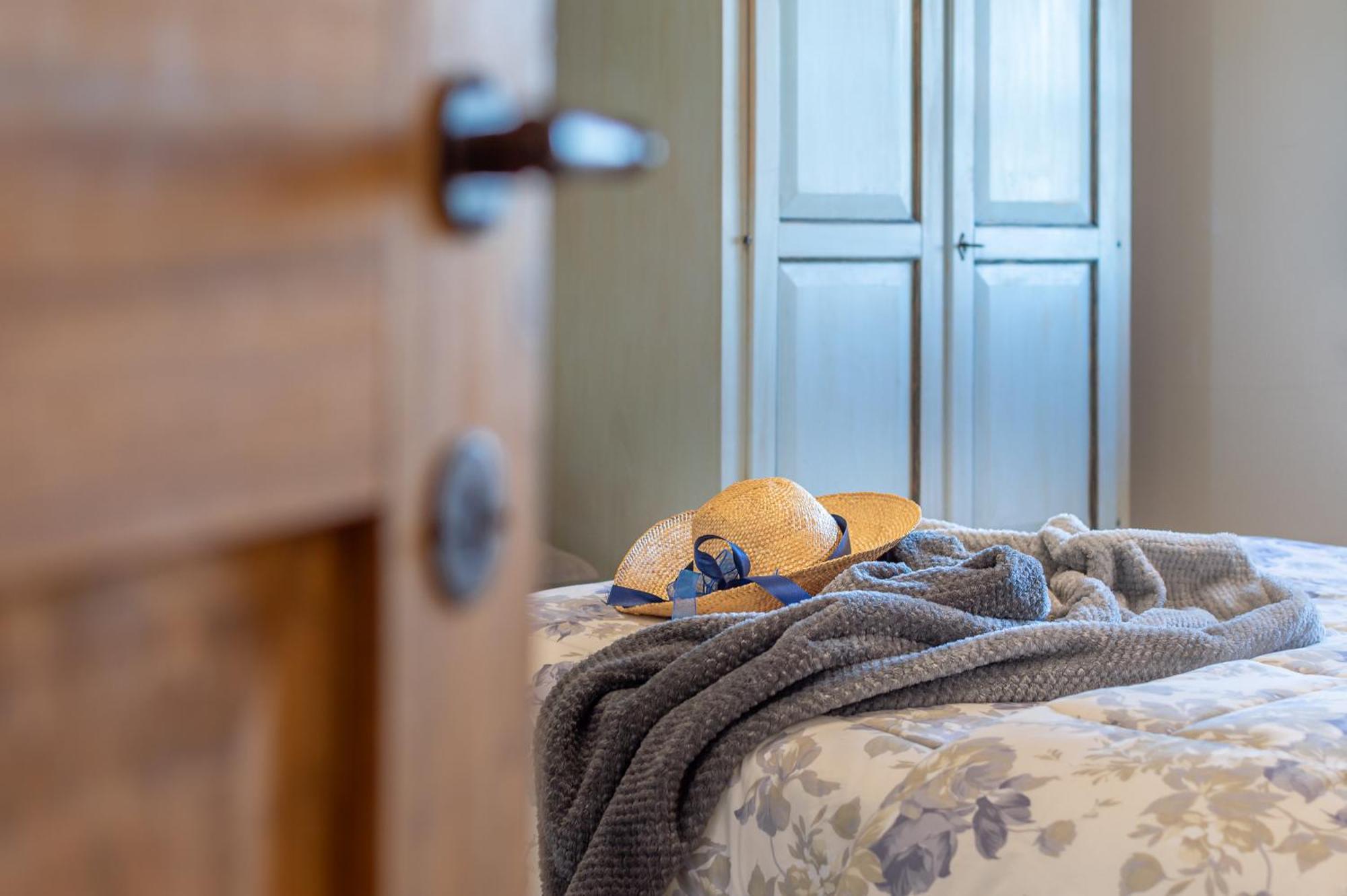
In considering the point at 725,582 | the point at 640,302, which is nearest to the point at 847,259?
the point at 640,302

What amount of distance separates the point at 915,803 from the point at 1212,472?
3125mm

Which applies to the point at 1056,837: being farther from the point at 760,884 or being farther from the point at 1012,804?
the point at 760,884

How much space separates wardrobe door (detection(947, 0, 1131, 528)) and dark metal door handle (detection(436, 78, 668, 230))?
305cm

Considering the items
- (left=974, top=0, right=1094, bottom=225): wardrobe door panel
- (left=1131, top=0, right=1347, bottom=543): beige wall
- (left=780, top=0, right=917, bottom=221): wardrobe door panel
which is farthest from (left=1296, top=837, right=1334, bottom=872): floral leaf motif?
(left=1131, top=0, right=1347, bottom=543): beige wall

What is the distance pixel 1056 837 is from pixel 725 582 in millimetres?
802

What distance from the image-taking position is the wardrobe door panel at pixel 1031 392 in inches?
135

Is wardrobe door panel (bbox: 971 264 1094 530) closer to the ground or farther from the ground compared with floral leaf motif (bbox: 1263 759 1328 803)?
farther from the ground

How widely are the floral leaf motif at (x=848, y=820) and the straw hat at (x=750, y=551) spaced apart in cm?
55

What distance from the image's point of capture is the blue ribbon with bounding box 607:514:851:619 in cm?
175

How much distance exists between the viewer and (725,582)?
184 cm

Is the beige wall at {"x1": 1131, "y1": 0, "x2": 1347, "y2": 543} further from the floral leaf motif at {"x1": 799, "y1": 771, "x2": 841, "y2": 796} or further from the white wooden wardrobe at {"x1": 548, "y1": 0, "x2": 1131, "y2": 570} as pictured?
the floral leaf motif at {"x1": 799, "y1": 771, "x2": 841, "y2": 796}

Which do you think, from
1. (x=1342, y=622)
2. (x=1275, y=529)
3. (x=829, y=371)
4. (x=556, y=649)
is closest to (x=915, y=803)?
(x=556, y=649)

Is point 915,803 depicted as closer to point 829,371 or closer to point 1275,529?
point 829,371

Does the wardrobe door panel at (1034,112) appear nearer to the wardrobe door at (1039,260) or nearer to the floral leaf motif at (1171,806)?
the wardrobe door at (1039,260)
